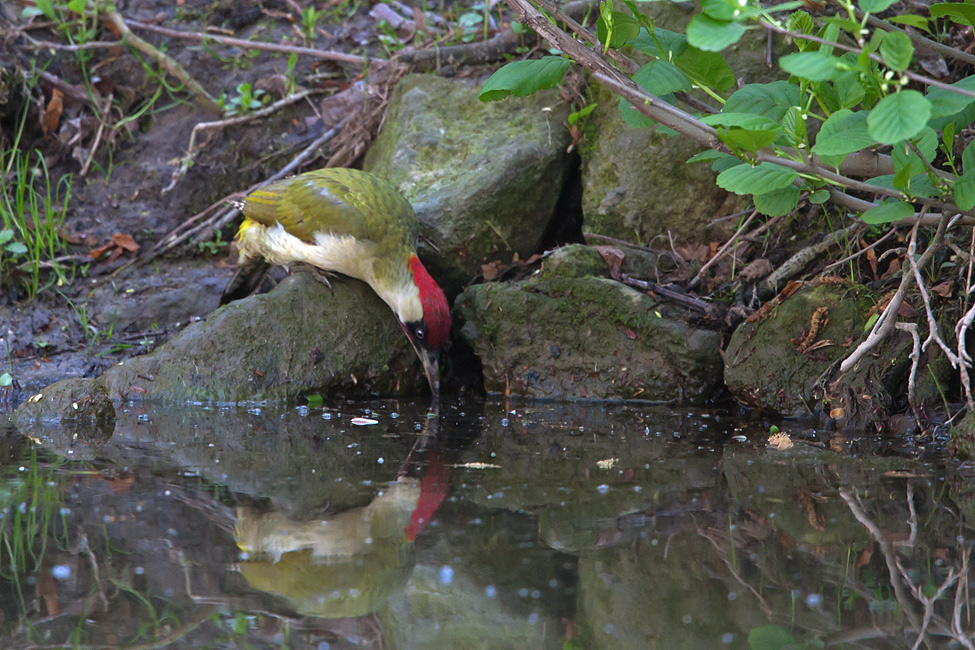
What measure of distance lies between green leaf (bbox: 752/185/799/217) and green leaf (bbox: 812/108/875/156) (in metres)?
0.46

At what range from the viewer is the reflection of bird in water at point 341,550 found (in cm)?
226

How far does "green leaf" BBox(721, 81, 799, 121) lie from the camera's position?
310cm

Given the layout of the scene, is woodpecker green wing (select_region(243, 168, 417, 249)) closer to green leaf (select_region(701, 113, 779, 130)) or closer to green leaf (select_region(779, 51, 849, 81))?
green leaf (select_region(701, 113, 779, 130))

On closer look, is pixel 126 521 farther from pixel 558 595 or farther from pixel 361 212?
pixel 361 212

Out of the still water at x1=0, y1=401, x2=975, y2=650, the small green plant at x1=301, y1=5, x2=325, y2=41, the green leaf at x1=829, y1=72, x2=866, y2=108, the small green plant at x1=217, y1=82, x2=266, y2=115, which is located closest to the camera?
the still water at x1=0, y1=401, x2=975, y2=650

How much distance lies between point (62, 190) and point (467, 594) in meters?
5.81

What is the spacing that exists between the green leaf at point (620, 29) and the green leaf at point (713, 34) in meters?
0.67

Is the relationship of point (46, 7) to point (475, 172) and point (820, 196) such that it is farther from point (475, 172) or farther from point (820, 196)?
point (820, 196)

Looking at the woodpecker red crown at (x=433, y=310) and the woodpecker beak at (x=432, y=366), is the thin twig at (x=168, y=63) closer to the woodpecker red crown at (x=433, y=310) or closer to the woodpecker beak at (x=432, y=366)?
the woodpecker red crown at (x=433, y=310)

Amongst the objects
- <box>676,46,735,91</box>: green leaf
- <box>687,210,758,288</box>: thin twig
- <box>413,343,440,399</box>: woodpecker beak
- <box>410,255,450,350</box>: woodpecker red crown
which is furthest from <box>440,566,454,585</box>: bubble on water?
<box>687,210,758,288</box>: thin twig

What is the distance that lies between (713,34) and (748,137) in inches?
17.7

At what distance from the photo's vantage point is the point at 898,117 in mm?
2385

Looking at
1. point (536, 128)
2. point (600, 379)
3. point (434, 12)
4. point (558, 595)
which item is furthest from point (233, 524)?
point (434, 12)

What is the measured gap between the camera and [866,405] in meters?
4.16
